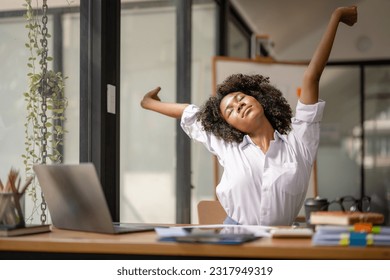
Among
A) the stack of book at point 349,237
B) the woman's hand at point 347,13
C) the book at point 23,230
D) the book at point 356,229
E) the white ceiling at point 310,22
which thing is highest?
the white ceiling at point 310,22

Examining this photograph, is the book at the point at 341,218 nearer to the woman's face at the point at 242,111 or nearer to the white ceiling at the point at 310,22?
the woman's face at the point at 242,111

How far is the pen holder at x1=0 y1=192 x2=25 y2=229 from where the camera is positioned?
190 cm

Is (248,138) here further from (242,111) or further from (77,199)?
(77,199)

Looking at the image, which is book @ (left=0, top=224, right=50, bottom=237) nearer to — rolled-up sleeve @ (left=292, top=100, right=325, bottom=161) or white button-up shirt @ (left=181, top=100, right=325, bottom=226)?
white button-up shirt @ (left=181, top=100, right=325, bottom=226)

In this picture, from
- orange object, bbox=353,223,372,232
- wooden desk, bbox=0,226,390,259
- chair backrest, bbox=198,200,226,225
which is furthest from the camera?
chair backrest, bbox=198,200,226,225

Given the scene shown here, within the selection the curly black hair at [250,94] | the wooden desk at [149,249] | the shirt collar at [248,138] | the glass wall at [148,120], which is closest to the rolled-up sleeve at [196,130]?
the curly black hair at [250,94]

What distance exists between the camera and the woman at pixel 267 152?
2.35 meters

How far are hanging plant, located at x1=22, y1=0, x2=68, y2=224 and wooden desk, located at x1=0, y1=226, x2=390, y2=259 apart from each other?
55 cm

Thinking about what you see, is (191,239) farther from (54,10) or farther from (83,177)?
(54,10)

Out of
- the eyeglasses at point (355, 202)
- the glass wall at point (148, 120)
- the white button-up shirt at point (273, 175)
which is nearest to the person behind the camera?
the eyeglasses at point (355, 202)

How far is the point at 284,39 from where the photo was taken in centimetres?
755

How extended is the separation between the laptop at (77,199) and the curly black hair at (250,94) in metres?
0.57

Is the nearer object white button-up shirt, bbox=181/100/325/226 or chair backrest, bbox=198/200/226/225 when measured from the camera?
white button-up shirt, bbox=181/100/325/226

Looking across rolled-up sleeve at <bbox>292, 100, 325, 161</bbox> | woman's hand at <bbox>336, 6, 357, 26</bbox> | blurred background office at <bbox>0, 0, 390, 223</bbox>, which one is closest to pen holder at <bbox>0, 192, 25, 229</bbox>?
blurred background office at <bbox>0, 0, 390, 223</bbox>
